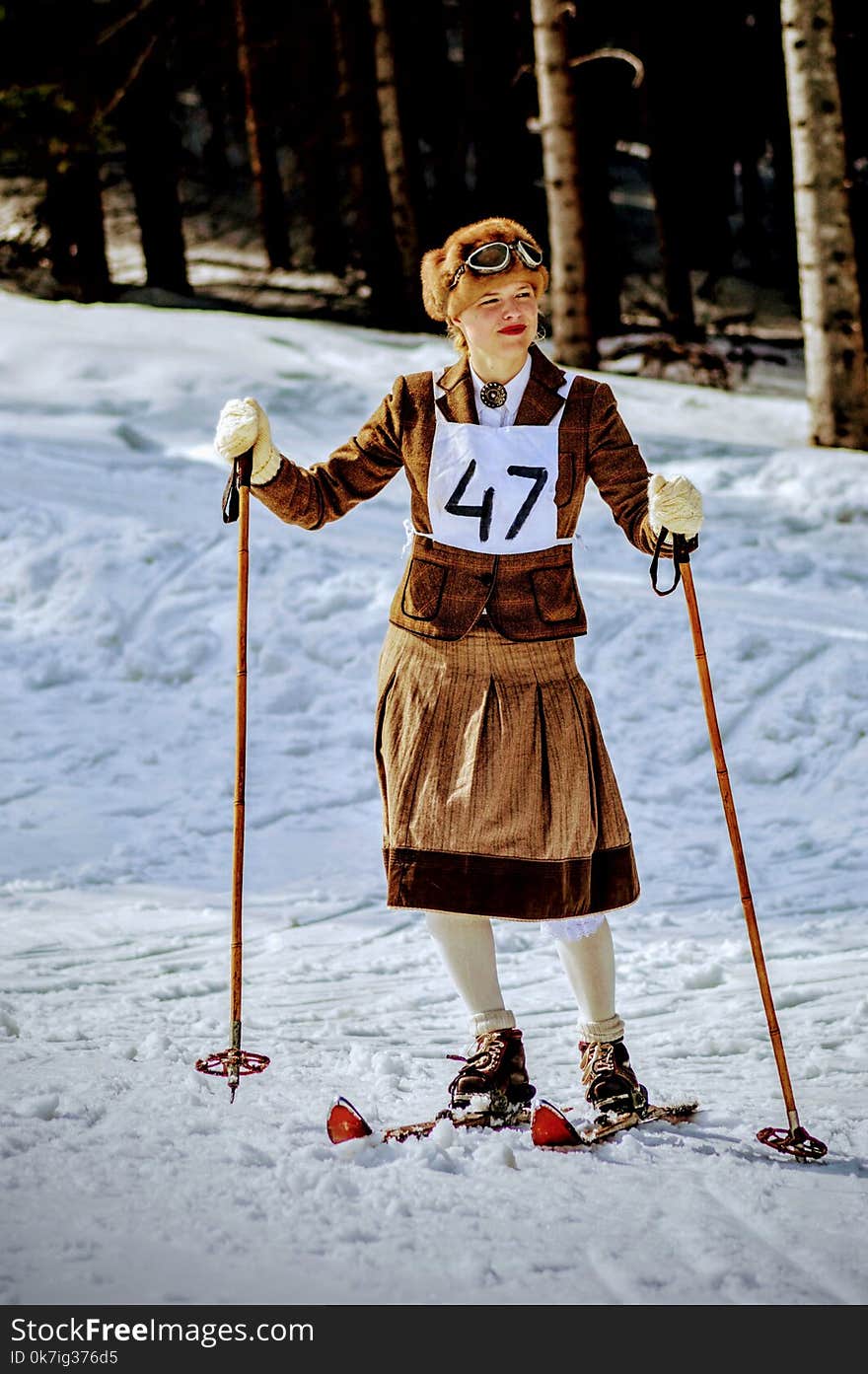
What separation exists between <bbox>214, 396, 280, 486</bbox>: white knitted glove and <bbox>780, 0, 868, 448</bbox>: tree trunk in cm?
631

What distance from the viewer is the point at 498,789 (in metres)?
3.56

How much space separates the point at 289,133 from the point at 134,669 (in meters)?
13.6

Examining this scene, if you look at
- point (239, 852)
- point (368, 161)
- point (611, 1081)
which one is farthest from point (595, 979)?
point (368, 161)

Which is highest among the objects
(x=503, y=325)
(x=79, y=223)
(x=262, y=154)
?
(x=262, y=154)

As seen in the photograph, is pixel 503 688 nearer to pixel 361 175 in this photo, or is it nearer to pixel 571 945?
pixel 571 945

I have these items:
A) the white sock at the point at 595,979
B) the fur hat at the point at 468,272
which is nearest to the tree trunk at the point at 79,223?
the fur hat at the point at 468,272

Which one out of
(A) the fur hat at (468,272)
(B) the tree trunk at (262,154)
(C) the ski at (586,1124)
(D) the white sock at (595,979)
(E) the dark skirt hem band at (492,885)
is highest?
(B) the tree trunk at (262,154)

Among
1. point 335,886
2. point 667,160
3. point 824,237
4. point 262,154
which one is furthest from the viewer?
point 262,154

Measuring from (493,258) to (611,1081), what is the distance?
194cm

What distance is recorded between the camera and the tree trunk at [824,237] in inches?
353

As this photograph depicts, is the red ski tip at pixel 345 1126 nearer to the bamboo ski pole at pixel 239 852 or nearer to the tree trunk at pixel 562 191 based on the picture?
the bamboo ski pole at pixel 239 852

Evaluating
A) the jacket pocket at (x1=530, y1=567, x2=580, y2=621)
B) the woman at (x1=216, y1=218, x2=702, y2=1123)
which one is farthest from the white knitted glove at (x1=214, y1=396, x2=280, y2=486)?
the jacket pocket at (x1=530, y1=567, x2=580, y2=621)

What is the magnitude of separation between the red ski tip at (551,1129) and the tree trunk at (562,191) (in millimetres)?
8005

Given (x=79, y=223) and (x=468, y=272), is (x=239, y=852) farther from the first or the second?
(x=79, y=223)
